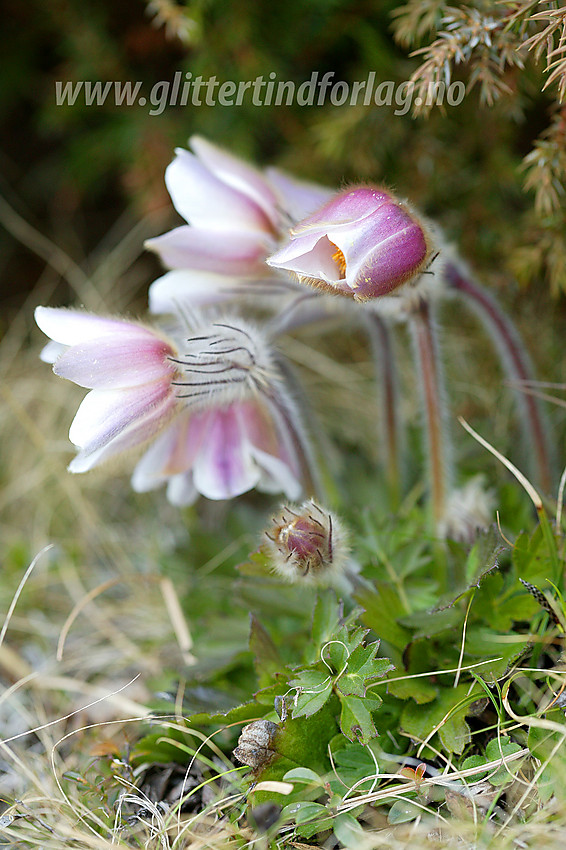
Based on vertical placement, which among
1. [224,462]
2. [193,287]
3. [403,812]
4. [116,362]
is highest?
[193,287]

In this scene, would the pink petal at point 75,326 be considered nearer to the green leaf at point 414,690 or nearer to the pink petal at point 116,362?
the pink petal at point 116,362

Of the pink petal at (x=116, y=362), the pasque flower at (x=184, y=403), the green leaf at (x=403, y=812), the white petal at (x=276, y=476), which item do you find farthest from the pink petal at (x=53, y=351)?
the green leaf at (x=403, y=812)

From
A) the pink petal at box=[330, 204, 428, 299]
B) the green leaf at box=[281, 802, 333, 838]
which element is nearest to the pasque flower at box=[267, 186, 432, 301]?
the pink petal at box=[330, 204, 428, 299]

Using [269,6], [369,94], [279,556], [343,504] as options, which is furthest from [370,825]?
[269,6]

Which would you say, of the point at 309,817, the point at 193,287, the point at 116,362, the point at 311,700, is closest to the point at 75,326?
the point at 116,362

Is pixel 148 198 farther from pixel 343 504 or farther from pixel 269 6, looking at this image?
pixel 343 504

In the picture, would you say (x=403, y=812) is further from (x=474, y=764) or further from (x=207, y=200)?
(x=207, y=200)
